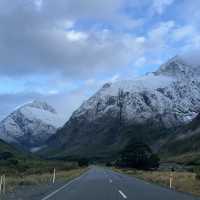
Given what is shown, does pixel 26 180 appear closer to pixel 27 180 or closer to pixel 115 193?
pixel 27 180

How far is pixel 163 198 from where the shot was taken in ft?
89.4

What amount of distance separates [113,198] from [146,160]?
94809 mm

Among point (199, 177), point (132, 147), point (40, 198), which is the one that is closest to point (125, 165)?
point (132, 147)

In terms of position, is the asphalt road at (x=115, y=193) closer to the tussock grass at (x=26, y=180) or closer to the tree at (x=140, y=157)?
the tussock grass at (x=26, y=180)

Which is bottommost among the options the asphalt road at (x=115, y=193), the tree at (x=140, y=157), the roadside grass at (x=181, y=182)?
the asphalt road at (x=115, y=193)

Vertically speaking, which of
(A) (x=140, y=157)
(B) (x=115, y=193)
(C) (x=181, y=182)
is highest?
(A) (x=140, y=157)

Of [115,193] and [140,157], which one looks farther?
[140,157]

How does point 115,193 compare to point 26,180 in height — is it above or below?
below

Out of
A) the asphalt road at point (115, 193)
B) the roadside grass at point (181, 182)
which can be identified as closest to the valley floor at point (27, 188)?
Answer: the asphalt road at point (115, 193)

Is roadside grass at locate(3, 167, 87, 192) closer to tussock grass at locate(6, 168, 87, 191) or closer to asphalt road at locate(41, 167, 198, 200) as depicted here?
tussock grass at locate(6, 168, 87, 191)

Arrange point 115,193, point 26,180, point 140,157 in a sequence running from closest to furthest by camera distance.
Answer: point 115,193, point 26,180, point 140,157

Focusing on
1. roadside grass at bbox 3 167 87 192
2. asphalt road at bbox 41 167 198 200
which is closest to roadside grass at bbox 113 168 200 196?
asphalt road at bbox 41 167 198 200

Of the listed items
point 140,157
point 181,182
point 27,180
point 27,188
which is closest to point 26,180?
point 27,180

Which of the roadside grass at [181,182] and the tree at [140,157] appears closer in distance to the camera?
the roadside grass at [181,182]
